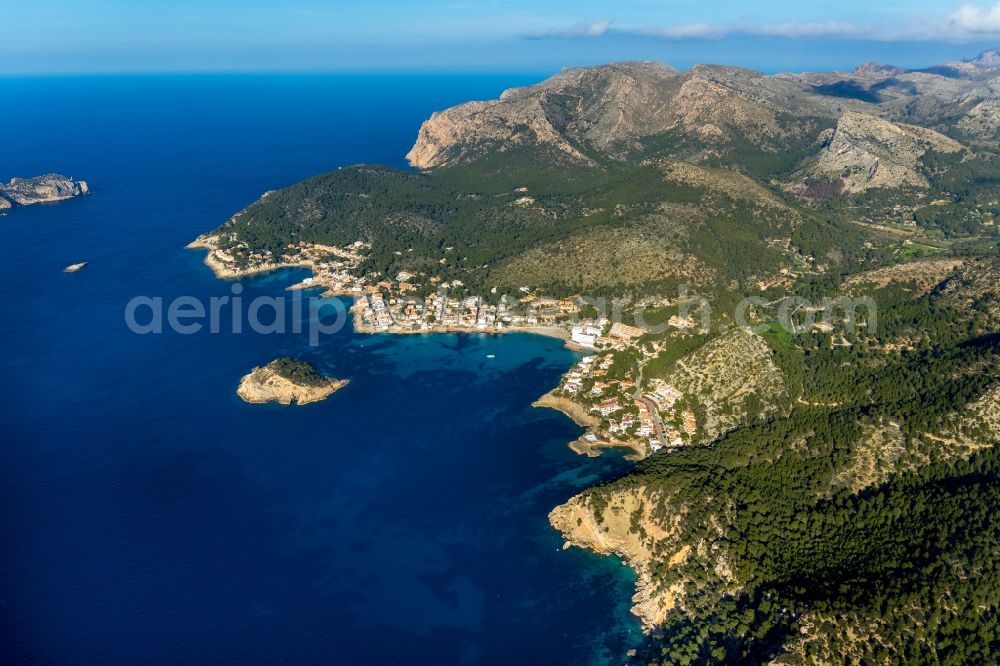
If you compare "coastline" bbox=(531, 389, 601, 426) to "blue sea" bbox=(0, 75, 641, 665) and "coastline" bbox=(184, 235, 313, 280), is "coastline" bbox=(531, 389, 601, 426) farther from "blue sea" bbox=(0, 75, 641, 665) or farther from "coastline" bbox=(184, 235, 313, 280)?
"coastline" bbox=(184, 235, 313, 280)

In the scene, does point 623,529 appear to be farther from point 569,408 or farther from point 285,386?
point 285,386

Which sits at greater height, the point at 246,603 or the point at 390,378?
the point at 390,378

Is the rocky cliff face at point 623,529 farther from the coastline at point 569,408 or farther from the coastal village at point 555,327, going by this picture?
the coastline at point 569,408

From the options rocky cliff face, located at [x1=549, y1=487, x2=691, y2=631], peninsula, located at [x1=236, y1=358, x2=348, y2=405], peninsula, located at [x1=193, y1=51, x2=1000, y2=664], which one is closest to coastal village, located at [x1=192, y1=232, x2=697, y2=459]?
peninsula, located at [x1=193, y1=51, x2=1000, y2=664]

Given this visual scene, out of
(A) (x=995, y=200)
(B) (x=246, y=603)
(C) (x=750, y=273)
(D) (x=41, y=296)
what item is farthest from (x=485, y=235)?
(A) (x=995, y=200)

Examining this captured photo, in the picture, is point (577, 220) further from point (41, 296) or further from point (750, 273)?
point (41, 296)

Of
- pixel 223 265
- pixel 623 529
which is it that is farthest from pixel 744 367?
pixel 223 265

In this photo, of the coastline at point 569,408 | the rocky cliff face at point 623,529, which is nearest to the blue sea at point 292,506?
the coastline at point 569,408
